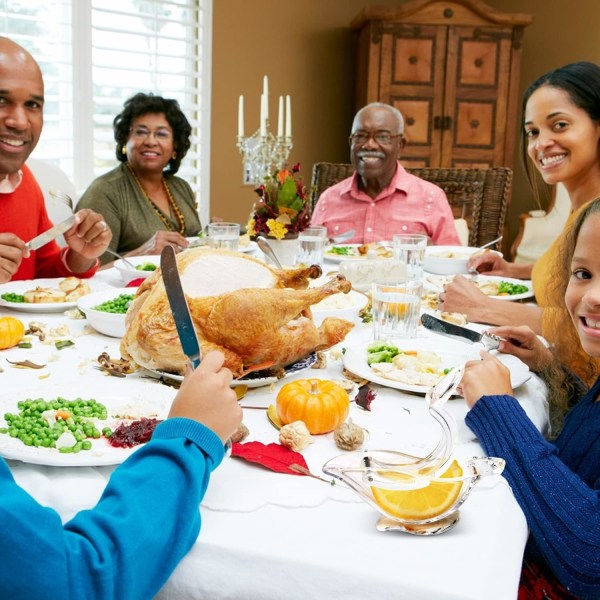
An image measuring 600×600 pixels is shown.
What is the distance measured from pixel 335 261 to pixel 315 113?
10.2 ft

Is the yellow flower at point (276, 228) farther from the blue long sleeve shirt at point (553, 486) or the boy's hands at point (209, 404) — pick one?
the boy's hands at point (209, 404)

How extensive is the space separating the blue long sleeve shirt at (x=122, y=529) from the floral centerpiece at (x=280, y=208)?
1556 millimetres

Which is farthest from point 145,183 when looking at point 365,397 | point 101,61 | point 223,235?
point 365,397

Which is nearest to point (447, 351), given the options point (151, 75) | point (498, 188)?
point (498, 188)

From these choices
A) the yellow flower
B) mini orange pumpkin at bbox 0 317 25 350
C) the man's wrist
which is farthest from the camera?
the yellow flower

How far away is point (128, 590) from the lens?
69 cm

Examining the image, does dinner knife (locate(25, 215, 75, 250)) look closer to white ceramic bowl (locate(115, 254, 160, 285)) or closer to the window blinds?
white ceramic bowl (locate(115, 254, 160, 285))

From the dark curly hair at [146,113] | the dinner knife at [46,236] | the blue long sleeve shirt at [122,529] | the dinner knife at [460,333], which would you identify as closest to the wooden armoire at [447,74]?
the dark curly hair at [146,113]

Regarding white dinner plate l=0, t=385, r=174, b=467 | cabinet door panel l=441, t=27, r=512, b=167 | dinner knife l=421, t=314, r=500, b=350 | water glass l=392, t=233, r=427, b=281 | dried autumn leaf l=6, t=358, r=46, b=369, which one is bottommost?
dried autumn leaf l=6, t=358, r=46, b=369

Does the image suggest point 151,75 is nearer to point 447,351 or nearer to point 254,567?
point 447,351

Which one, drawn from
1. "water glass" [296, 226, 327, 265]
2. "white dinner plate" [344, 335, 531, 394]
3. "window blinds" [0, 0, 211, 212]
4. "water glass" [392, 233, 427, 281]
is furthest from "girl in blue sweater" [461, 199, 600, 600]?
"window blinds" [0, 0, 211, 212]

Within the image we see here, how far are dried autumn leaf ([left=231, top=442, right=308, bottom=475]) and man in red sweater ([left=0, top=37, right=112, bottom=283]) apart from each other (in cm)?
131

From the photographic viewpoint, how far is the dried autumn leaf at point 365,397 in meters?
1.16

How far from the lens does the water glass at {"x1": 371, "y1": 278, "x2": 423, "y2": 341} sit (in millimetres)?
1538
